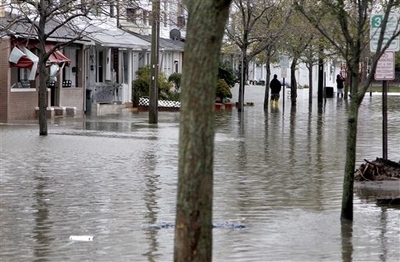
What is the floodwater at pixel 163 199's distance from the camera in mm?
10656

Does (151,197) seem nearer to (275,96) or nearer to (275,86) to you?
(275,96)

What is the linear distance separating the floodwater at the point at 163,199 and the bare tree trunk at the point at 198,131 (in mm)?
3795

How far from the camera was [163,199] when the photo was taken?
14.6 metres

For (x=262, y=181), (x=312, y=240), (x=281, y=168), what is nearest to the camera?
(x=312, y=240)

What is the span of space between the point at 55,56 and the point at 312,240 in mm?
27592

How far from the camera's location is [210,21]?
245 inches

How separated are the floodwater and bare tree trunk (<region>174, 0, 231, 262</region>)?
3.79 meters

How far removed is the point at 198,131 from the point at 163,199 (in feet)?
28.0

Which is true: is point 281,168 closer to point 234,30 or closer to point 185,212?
point 185,212

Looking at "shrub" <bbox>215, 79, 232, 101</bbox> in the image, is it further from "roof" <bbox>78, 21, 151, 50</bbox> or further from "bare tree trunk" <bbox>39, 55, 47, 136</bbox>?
"bare tree trunk" <bbox>39, 55, 47, 136</bbox>

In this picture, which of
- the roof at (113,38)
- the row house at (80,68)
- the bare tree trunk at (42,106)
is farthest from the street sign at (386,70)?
the roof at (113,38)

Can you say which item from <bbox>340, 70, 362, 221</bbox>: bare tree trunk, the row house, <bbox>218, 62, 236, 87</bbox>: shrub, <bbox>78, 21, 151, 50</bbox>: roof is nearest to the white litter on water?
<bbox>340, 70, 362, 221</bbox>: bare tree trunk

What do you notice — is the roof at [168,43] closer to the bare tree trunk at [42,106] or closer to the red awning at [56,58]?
the red awning at [56,58]

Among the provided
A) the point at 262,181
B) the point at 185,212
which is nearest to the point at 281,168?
the point at 262,181
